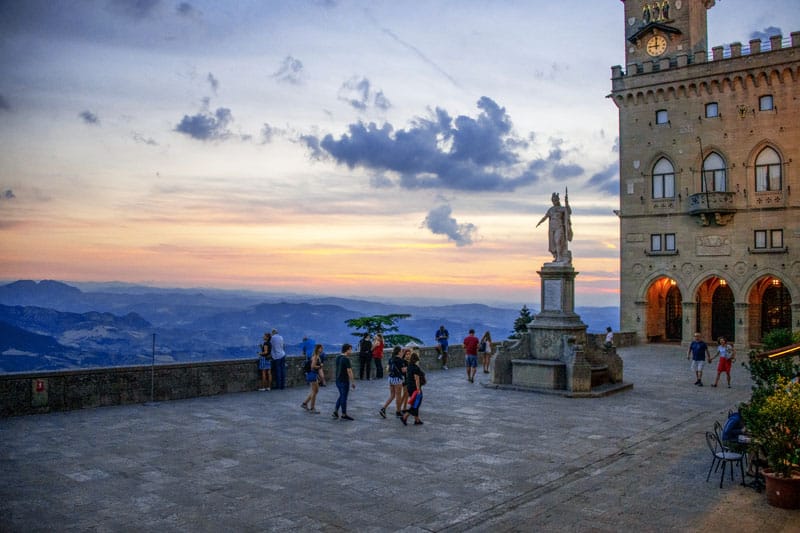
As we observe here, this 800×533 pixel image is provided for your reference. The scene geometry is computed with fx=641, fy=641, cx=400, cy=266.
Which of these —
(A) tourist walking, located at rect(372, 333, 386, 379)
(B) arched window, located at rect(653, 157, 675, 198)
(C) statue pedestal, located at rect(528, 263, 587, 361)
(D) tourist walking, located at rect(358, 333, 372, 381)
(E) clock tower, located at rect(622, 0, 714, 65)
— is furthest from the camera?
(E) clock tower, located at rect(622, 0, 714, 65)

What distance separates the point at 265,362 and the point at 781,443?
14068mm

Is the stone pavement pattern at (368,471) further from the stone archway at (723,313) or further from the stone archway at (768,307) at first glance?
the stone archway at (723,313)

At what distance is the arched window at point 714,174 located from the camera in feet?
126

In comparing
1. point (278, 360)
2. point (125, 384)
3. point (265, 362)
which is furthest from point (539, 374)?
Result: point (125, 384)

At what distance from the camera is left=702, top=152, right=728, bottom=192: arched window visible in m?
38.5

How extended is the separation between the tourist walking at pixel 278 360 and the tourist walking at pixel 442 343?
7607 mm

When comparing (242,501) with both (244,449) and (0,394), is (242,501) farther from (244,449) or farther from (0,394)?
(0,394)

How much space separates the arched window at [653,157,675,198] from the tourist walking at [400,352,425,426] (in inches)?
1250

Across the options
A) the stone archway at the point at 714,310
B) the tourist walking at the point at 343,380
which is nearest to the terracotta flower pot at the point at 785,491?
the tourist walking at the point at 343,380

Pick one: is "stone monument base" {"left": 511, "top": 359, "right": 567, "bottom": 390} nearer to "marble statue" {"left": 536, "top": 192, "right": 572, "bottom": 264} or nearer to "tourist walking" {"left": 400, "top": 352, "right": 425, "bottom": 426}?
"marble statue" {"left": 536, "top": 192, "right": 572, "bottom": 264}

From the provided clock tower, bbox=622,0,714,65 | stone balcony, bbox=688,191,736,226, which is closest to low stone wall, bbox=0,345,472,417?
stone balcony, bbox=688,191,736,226

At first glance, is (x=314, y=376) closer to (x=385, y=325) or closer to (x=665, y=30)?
(x=385, y=325)

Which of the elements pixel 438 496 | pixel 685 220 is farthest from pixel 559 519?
pixel 685 220

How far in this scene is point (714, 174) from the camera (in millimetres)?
38750
